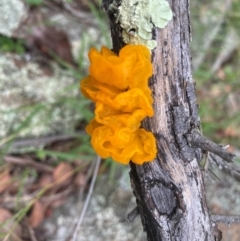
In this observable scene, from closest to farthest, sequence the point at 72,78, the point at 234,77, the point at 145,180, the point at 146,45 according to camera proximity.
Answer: the point at 146,45 < the point at 145,180 < the point at 72,78 < the point at 234,77

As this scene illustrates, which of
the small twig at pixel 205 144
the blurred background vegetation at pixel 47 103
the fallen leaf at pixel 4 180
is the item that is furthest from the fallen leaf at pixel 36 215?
the small twig at pixel 205 144

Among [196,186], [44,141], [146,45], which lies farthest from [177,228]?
[44,141]

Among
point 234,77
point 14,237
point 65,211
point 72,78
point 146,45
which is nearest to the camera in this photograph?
point 146,45

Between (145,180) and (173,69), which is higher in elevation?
(173,69)

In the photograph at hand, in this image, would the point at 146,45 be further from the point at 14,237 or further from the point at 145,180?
the point at 14,237

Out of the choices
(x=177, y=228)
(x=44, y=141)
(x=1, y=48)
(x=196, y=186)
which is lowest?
(x=44, y=141)

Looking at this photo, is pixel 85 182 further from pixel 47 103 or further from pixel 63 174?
pixel 47 103

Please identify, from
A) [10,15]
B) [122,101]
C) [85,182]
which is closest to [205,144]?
[122,101]

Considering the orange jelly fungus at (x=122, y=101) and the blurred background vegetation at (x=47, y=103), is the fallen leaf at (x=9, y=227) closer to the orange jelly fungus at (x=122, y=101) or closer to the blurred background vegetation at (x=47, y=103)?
the blurred background vegetation at (x=47, y=103)
